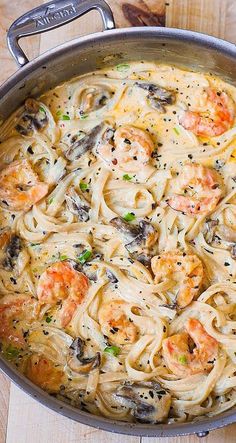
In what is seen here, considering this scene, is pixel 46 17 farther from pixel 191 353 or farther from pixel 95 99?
pixel 191 353

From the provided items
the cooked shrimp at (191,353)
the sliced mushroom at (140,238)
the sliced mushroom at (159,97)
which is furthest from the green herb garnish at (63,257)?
the sliced mushroom at (159,97)

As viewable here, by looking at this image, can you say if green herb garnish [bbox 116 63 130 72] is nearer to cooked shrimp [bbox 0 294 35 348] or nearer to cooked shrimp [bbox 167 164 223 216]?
cooked shrimp [bbox 167 164 223 216]

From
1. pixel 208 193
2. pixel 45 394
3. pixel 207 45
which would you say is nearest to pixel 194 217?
pixel 208 193

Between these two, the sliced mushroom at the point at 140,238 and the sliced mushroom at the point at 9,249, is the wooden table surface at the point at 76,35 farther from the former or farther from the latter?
the sliced mushroom at the point at 140,238

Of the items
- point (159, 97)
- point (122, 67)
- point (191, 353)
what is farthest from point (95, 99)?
point (191, 353)

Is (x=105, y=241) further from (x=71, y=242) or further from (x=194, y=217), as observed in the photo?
(x=194, y=217)
